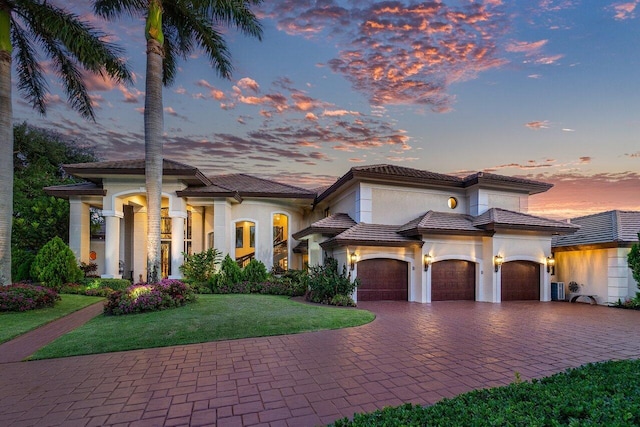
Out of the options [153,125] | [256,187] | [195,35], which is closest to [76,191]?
[153,125]

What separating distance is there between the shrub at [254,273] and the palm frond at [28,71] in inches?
440

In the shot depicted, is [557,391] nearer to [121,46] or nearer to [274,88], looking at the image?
[274,88]

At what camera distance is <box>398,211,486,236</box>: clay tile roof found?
526 inches

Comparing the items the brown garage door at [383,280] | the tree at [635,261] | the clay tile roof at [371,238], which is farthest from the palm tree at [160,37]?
the tree at [635,261]

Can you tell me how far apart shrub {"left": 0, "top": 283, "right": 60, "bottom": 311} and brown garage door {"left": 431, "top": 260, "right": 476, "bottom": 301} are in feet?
45.5

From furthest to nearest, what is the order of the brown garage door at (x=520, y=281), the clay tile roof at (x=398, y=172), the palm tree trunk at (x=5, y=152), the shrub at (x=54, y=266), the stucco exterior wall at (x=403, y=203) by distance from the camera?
the stucco exterior wall at (x=403, y=203)
the brown garage door at (x=520, y=281)
the clay tile roof at (x=398, y=172)
the shrub at (x=54, y=266)
the palm tree trunk at (x=5, y=152)

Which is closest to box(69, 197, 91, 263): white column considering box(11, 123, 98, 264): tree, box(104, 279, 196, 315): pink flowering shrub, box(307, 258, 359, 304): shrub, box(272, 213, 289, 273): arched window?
box(11, 123, 98, 264): tree

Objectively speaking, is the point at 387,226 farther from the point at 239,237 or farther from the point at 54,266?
the point at 54,266

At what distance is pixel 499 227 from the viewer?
45.1 ft

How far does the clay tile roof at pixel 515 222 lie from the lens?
13.8m

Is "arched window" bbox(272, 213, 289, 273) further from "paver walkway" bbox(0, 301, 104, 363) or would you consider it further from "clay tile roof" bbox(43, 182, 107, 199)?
"paver walkway" bbox(0, 301, 104, 363)

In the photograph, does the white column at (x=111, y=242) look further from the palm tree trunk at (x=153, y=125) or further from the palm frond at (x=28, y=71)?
the palm tree trunk at (x=153, y=125)

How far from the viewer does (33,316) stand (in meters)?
9.28

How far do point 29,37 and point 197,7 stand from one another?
274 inches
